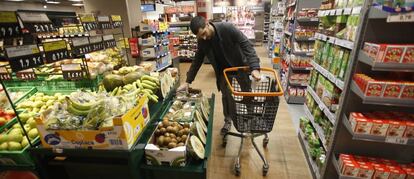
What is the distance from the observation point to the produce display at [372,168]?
162 centimetres

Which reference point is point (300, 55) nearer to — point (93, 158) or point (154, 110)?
point (154, 110)

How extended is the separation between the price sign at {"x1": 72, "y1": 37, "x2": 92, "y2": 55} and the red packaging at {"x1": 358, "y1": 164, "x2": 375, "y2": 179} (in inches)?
105

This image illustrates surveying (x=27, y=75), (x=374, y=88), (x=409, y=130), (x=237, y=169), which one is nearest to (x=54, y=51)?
(x=27, y=75)

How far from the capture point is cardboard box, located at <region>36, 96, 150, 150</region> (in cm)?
128

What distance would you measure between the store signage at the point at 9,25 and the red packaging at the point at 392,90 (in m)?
2.46

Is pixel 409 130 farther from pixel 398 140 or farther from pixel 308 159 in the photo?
pixel 308 159

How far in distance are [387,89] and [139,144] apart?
1.75 meters

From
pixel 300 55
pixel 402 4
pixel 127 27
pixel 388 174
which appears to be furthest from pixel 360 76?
pixel 127 27

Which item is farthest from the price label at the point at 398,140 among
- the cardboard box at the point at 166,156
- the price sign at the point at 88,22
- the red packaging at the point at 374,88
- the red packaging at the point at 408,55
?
the price sign at the point at 88,22

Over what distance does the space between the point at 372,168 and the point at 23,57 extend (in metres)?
2.66

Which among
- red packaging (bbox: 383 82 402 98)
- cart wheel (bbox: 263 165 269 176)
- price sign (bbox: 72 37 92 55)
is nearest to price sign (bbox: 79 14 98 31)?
price sign (bbox: 72 37 92 55)

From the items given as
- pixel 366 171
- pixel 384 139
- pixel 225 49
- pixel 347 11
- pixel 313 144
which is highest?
pixel 347 11

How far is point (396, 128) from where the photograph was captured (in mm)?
1509

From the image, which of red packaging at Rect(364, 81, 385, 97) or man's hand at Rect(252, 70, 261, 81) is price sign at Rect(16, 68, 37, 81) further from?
red packaging at Rect(364, 81, 385, 97)
